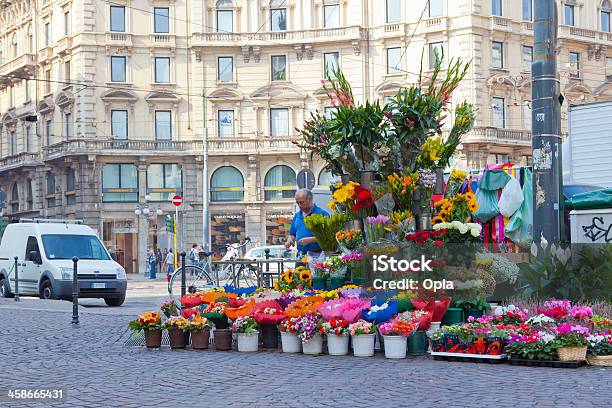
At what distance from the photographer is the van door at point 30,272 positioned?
23438 millimetres

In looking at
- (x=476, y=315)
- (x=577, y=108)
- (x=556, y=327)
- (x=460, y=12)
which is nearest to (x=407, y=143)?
(x=476, y=315)

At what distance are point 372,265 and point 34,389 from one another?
475 centimetres

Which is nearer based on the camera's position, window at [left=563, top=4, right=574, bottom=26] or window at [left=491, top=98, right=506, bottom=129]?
window at [left=491, top=98, right=506, bottom=129]

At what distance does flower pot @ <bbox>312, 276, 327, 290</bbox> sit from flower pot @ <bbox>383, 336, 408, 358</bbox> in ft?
7.68

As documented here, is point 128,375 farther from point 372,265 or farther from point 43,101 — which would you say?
point 43,101

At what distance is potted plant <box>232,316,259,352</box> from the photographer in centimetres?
1192

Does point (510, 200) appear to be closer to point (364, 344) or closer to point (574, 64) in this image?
point (364, 344)

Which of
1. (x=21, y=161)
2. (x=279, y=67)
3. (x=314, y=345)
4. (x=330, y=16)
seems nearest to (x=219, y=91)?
(x=279, y=67)

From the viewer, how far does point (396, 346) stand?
10867 mm

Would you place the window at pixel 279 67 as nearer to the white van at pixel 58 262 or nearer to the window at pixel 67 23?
the window at pixel 67 23

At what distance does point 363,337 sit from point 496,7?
42.0m

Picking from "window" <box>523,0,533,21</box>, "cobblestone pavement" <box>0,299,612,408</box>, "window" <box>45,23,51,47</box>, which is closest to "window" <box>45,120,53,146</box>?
"window" <box>45,23,51,47</box>

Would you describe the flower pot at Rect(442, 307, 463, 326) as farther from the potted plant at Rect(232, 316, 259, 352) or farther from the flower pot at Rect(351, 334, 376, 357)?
the potted plant at Rect(232, 316, 259, 352)

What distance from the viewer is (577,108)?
824 inches
